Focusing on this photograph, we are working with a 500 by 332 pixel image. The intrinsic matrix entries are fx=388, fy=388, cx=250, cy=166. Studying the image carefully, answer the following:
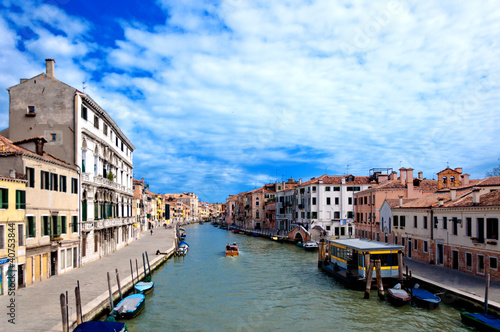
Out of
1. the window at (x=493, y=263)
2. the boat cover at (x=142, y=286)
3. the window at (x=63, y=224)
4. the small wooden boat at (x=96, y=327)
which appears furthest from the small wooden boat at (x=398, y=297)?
the window at (x=63, y=224)

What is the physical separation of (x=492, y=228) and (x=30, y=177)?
24045 mm

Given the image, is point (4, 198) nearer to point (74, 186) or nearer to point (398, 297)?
point (74, 186)

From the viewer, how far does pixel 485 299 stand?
51.3 ft

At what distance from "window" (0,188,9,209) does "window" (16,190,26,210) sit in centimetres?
75

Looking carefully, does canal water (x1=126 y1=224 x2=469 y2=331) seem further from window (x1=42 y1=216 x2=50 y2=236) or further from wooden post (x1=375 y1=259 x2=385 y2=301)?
window (x1=42 y1=216 x2=50 y2=236)

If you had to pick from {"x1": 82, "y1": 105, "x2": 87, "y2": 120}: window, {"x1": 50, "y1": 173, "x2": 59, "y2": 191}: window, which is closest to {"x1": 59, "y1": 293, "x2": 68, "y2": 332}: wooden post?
{"x1": 50, "y1": 173, "x2": 59, "y2": 191}: window

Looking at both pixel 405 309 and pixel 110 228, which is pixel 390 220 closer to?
pixel 405 309

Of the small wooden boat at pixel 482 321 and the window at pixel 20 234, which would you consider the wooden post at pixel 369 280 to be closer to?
the small wooden boat at pixel 482 321

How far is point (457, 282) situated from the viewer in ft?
66.4

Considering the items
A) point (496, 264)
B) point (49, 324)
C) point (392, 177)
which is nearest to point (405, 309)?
point (496, 264)

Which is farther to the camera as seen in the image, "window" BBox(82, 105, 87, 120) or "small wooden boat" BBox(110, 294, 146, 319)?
"window" BBox(82, 105, 87, 120)

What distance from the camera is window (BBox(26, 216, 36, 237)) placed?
62.8 ft

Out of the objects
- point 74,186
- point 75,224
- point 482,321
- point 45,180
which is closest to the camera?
point 482,321

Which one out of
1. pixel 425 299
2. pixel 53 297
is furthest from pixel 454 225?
pixel 53 297
